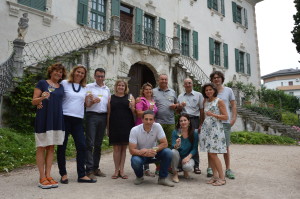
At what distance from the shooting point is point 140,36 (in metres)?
12.2

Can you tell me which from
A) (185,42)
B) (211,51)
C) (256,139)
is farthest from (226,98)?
(211,51)

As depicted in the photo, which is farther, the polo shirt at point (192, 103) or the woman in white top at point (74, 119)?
the polo shirt at point (192, 103)

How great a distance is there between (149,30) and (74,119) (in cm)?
992

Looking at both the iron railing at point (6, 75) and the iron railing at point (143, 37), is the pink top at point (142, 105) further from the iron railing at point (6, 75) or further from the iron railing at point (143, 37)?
the iron railing at point (143, 37)

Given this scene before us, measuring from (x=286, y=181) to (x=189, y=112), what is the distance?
6.51ft

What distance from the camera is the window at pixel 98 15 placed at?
10.8 meters

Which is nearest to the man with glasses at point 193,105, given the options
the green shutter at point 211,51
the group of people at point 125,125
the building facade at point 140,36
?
the group of people at point 125,125

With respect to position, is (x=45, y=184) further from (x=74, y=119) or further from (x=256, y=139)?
(x=256, y=139)

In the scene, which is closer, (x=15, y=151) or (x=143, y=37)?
(x=15, y=151)

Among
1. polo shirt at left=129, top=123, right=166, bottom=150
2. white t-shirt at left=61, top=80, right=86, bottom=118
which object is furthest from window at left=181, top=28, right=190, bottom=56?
white t-shirt at left=61, top=80, right=86, bottom=118

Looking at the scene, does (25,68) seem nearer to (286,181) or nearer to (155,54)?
(155,54)

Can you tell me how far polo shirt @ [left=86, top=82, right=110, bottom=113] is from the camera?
4.09 m

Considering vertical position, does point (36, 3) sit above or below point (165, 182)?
above

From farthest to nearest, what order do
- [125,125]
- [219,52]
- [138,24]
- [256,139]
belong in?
[219,52] → [138,24] → [256,139] → [125,125]
